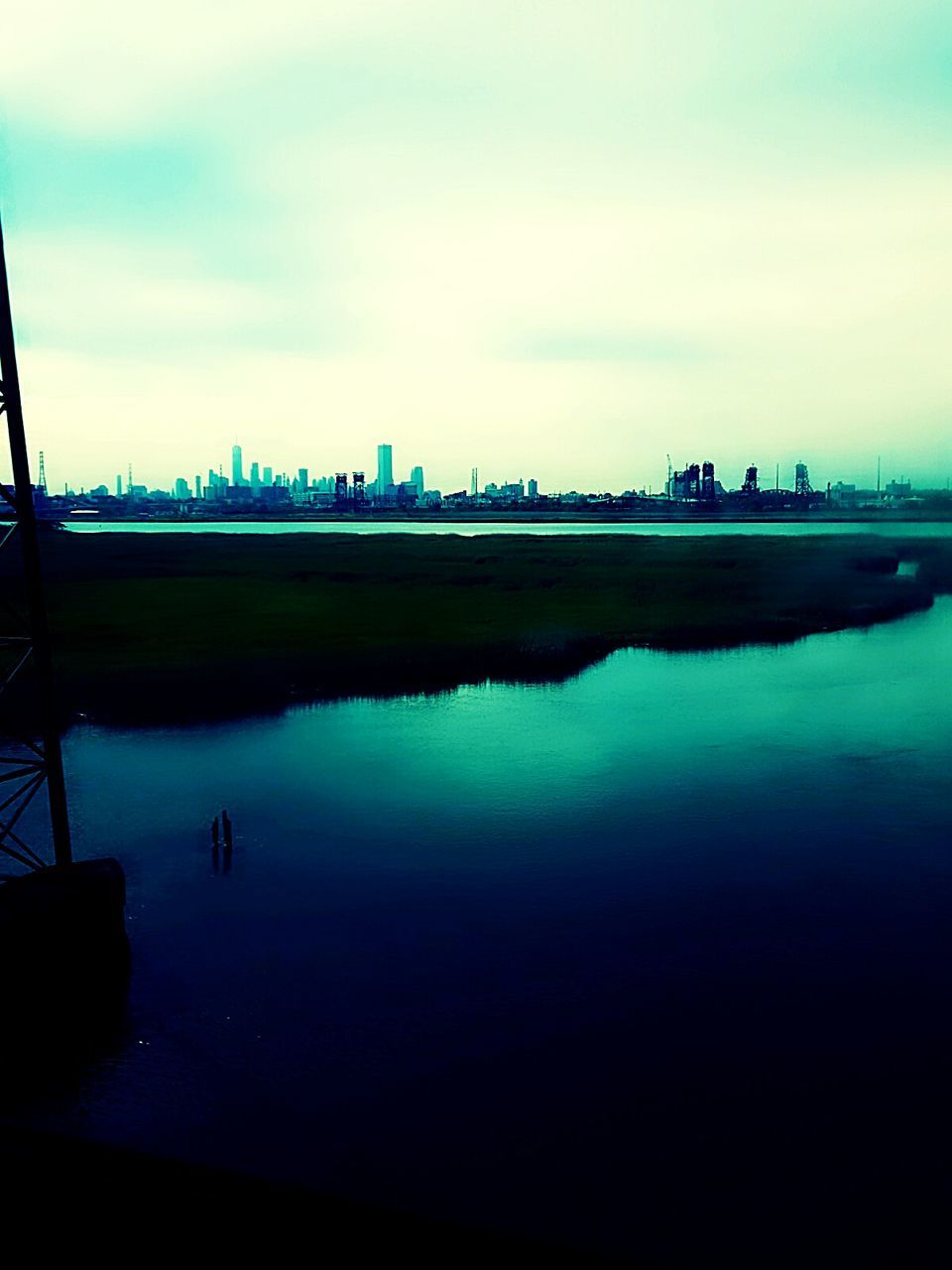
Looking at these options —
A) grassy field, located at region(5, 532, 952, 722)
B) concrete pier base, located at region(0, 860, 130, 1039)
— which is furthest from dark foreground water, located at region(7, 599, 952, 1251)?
grassy field, located at region(5, 532, 952, 722)

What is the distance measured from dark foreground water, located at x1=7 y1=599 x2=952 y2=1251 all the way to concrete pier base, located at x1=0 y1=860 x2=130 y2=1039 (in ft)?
2.62

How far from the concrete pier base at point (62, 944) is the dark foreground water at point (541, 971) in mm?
800

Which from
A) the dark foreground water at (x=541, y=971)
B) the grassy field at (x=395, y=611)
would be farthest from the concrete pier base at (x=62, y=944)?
the grassy field at (x=395, y=611)

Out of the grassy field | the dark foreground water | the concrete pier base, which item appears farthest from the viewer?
the grassy field

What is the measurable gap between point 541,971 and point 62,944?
8240mm

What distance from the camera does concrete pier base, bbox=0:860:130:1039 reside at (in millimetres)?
16266

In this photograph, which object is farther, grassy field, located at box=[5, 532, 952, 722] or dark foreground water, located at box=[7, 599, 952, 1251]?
grassy field, located at box=[5, 532, 952, 722]

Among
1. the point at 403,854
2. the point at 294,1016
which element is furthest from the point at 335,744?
the point at 294,1016

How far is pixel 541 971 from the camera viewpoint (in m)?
18.7

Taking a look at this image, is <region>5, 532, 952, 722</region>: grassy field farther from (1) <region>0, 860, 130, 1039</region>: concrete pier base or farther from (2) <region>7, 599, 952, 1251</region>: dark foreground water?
(1) <region>0, 860, 130, 1039</region>: concrete pier base

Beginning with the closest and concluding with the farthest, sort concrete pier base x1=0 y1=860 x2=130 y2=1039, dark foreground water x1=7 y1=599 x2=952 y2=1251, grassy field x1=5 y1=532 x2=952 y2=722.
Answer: dark foreground water x1=7 y1=599 x2=952 y2=1251, concrete pier base x1=0 y1=860 x2=130 y2=1039, grassy field x1=5 y1=532 x2=952 y2=722

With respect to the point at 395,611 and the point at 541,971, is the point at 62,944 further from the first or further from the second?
the point at 395,611

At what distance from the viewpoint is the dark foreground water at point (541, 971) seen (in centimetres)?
1354

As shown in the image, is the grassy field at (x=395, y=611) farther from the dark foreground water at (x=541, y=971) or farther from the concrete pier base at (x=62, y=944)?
the concrete pier base at (x=62, y=944)
